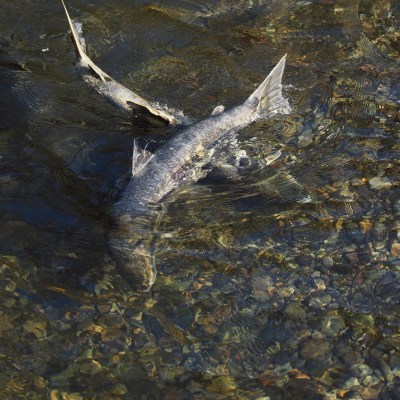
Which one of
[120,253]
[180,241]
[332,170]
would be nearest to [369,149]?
[332,170]

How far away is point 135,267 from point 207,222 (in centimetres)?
83

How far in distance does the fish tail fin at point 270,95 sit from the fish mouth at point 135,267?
2047 millimetres

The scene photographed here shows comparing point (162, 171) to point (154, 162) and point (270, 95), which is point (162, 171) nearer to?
point (154, 162)

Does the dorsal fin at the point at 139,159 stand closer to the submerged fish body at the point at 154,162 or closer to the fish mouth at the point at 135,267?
the submerged fish body at the point at 154,162

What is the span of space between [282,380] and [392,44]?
16.0 feet

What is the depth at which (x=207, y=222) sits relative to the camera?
598cm

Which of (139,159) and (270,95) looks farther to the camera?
(270,95)

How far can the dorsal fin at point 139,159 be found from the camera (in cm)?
592

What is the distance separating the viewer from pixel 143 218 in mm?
5703

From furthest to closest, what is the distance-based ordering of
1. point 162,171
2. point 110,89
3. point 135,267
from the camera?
point 110,89, point 162,171, point 135,267

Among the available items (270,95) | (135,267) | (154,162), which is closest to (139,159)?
(154,162)

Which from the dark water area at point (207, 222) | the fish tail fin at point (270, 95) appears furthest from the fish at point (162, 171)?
the dark water area at point (207, 222)

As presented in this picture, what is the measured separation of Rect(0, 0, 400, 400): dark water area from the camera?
496 cm

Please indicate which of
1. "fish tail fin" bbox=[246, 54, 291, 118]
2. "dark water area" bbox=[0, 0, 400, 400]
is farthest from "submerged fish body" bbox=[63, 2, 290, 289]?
"dark water area" bbox=[0, 0, 400, 400]
